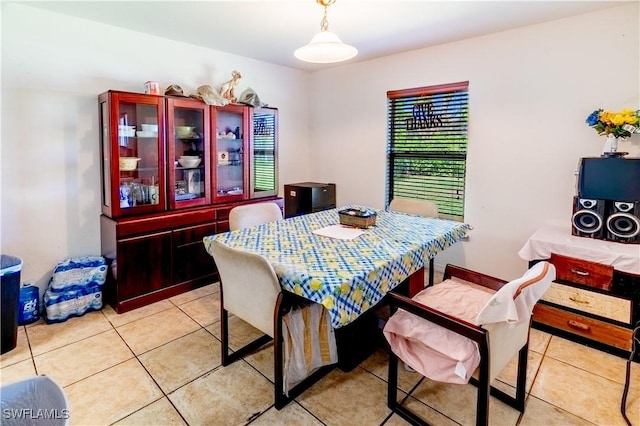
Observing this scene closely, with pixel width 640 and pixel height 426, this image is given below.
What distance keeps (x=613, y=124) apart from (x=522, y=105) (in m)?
0.73

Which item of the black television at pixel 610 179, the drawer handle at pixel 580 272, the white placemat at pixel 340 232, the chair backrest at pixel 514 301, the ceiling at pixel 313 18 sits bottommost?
the drawer handle at pixel 580 272

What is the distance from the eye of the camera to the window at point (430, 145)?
3.49m

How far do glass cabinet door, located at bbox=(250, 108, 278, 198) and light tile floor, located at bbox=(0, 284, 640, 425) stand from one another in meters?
1.75

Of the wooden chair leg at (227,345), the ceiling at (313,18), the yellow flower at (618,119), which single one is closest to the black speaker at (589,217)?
the yellow flower at (618,119)

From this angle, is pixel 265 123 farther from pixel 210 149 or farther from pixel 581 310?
pixel 581 310

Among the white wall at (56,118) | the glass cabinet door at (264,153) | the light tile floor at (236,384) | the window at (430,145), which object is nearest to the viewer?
the light tile floor at (236,384)

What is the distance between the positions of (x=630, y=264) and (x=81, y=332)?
3701 millimetres

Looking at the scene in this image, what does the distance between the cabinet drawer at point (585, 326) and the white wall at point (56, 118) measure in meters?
3.67

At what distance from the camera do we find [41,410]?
949 mm

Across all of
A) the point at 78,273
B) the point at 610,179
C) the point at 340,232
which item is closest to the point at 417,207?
the point at 340,232

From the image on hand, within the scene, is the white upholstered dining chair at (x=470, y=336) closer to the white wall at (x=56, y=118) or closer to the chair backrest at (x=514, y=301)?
the chair backrest at (x=514, y=301)

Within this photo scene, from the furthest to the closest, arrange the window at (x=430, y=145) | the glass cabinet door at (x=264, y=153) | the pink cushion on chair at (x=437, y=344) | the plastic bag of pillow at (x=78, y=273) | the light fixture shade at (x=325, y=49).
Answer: the glass cabinet door at (x=264, y=153), the window at (x=430, y=145), the plastic bag of pillow at (x=78, y=273), the light fixture shade at (x=325, y=49), the pink cushion on chair at (x=437, y=344)

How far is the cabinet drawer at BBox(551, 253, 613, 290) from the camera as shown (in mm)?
2268

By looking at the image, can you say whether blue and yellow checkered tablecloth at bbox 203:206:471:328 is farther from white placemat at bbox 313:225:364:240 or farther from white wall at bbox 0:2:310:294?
white wall at bbox 0:2:310:294
